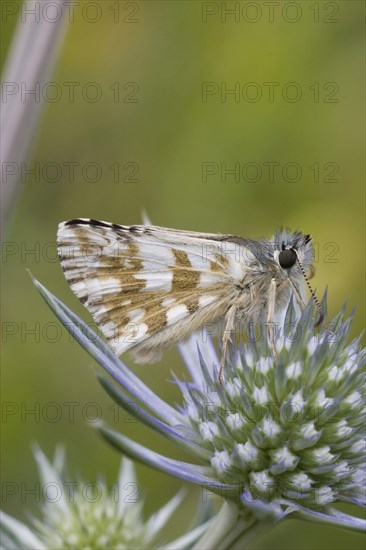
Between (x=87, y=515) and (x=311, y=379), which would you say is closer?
(x=311, y=379)

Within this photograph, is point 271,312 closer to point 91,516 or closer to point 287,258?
point 287,258

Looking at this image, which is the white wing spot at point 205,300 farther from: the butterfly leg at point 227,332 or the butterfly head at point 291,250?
the butterfly head at point 291,250

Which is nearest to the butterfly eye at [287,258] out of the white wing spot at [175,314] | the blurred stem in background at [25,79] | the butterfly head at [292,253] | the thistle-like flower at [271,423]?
the butterfly head at [292,253]

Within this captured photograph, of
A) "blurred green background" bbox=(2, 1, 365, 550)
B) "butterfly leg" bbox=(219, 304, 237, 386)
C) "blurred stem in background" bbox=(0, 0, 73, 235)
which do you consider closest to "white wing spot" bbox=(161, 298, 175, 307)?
"butterfly leg" bbox=(219, 304, 237, 386)

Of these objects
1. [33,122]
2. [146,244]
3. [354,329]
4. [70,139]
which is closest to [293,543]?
[354,329]

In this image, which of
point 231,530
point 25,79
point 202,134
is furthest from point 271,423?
point 202,134

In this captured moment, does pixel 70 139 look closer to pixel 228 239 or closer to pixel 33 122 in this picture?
pixel 228 239
